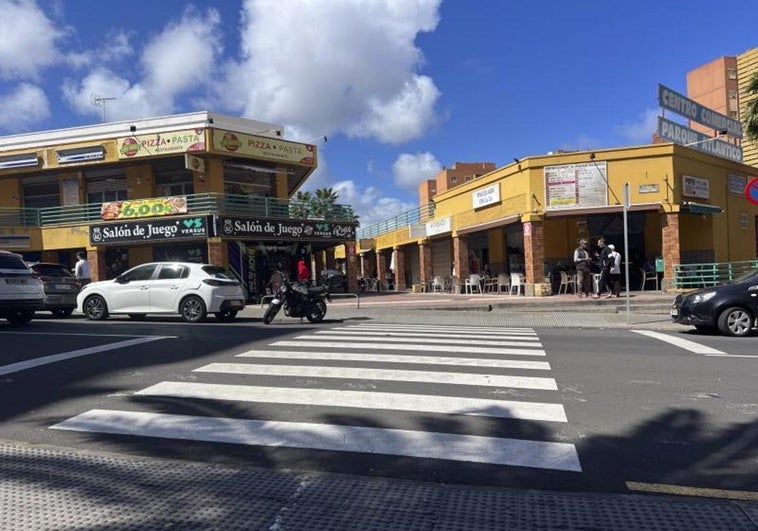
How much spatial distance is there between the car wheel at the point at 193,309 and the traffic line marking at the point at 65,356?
3.69 meters

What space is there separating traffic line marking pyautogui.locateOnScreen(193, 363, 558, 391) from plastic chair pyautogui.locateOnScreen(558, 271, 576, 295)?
14.8m

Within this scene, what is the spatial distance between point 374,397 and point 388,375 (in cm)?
112

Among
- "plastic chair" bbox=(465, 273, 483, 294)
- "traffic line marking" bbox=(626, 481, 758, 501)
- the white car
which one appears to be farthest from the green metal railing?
"traffic line marking" bbox=(626, 481, 758, 501)

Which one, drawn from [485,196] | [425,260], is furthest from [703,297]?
[425,260]

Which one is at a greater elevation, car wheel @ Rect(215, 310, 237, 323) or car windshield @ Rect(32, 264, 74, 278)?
car windshield @ Rect(32, 264, 74, 278)

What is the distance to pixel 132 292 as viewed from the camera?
1504 cm

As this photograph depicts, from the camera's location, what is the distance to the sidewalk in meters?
3.46

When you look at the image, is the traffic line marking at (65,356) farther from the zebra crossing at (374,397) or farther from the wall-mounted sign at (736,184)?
the wall-mounted sign at (736,184)

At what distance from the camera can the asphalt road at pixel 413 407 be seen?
4.51m

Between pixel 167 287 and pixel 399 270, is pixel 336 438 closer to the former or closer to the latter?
pixel 167 287

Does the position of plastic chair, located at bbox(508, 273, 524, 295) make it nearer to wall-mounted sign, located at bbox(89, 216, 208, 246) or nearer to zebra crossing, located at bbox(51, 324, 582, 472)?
zebra crossing, located at bbox(51, 324, 582, 472)

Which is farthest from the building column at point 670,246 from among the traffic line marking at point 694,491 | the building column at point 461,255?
the traffic line marking at point 694,491

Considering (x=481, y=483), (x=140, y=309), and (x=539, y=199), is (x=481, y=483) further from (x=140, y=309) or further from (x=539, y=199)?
(x=539, y=199)

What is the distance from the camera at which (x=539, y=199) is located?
838 inches
